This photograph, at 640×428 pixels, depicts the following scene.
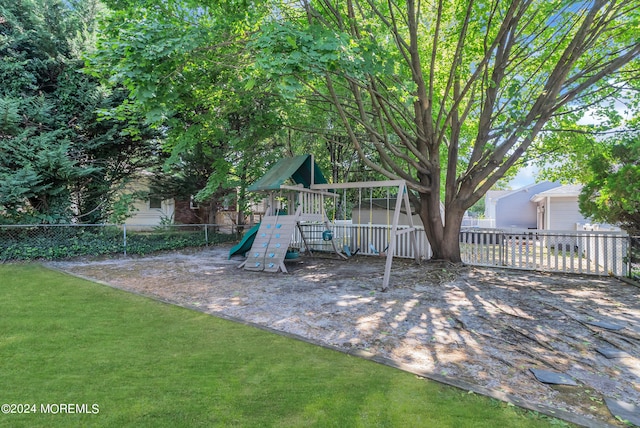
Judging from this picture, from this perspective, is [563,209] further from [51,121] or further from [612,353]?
[51,121]

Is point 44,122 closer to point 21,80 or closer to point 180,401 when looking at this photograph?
point 21,80

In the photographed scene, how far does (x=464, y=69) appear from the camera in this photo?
9562 mm

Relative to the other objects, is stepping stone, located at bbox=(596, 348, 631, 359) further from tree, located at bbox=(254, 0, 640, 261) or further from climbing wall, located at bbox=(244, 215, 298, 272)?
climbing wall, located at bbox=(244, 215, 298, 272)

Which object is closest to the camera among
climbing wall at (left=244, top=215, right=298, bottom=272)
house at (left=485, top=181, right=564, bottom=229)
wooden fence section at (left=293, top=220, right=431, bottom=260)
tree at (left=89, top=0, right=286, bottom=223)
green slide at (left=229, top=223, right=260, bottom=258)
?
tree at (left=89, top=0, right=286, bottom=223)

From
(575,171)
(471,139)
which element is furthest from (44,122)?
(575,171)

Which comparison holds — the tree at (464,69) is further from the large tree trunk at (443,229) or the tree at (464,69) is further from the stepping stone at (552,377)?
the stepping stone at (552,377)

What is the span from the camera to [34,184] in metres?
9.62

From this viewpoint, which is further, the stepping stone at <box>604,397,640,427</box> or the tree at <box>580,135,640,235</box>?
the tree at <box>580,135,640,235</box>

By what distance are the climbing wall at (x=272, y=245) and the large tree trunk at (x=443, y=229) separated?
150 inches

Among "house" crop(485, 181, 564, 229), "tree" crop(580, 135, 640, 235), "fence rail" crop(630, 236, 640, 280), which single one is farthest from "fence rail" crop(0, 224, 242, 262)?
"house" crop(485, 181, 564, 229)

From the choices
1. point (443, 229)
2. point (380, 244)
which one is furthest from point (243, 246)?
point (443, 229)

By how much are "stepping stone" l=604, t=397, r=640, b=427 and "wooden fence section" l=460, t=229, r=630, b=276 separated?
6.25 meters

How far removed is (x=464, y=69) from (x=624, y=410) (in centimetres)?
921

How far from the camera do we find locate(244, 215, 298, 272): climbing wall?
8.66 metres
